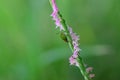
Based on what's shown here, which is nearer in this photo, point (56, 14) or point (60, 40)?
point (56, 14)

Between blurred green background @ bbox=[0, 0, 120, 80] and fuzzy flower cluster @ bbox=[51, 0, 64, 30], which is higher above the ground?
blurred green background @ bbox=[0, 0, 120, 80]

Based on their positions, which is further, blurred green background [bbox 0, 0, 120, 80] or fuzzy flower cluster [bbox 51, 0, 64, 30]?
blurred green background [bbox 0, 0, 120, 80]

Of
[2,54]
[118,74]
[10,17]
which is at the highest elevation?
[10,17]

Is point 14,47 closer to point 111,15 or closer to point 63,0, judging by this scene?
point 63,0

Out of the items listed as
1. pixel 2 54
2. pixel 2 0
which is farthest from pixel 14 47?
pixel 2 0

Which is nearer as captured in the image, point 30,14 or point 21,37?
point 30,14

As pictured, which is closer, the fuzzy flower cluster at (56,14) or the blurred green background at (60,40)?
the fuzzy flower cluster at (56,14)

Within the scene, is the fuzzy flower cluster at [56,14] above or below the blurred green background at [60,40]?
below

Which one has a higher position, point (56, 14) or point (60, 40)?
point (60, 40)
